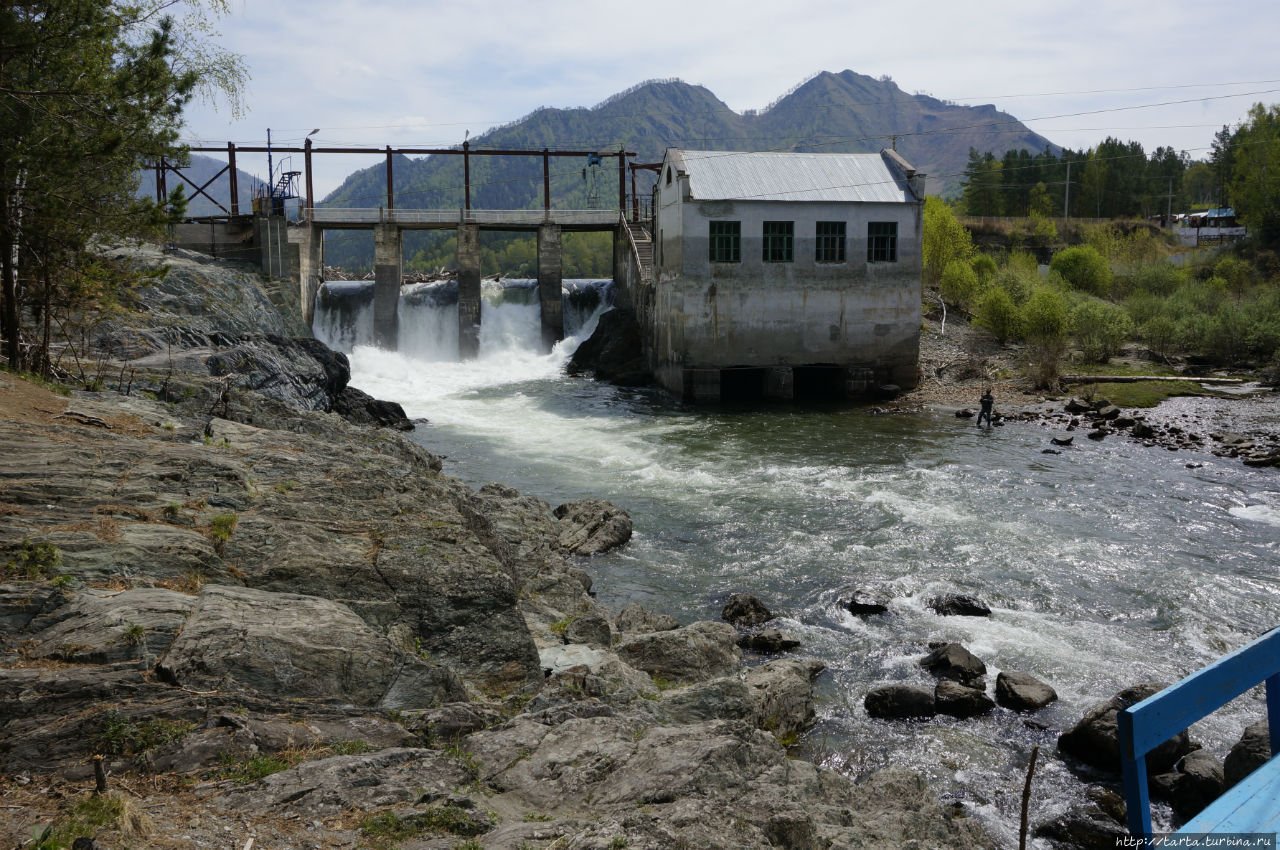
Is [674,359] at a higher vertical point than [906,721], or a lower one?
higher

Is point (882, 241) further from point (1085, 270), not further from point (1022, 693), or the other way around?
point (1022, 693)

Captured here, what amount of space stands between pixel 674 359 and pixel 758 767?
28.9 m

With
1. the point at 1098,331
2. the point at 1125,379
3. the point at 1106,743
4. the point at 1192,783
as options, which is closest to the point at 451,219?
the point at 1098,331

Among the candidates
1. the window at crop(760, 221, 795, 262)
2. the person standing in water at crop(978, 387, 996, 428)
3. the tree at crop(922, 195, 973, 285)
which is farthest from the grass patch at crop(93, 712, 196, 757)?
the tree at crop(922, 195, 973, 285)

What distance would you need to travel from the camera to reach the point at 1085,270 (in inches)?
2077

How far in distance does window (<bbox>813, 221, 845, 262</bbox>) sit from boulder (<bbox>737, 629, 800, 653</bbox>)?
78.1 ft

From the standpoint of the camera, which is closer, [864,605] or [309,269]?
[864,605]

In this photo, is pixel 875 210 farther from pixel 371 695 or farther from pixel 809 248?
pixel 371 695

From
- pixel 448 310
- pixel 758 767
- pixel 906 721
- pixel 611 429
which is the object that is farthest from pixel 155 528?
pixel 448 310

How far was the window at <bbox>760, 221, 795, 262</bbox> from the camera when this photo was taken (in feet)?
116

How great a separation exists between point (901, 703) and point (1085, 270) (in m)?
47.0

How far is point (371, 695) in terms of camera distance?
7.75 meters

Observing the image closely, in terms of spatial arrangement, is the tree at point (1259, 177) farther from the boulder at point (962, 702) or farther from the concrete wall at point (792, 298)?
the boulder at point (962, 702)

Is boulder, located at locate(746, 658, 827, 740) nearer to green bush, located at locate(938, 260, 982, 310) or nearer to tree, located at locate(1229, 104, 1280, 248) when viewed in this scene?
green bush, located at locate(938, 260, 982, 310)
